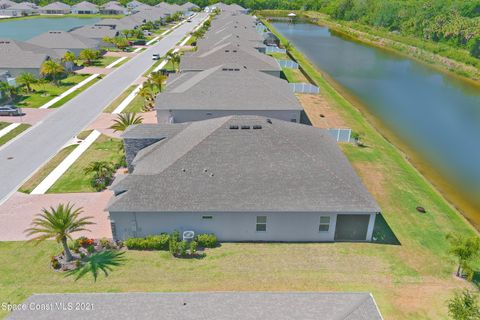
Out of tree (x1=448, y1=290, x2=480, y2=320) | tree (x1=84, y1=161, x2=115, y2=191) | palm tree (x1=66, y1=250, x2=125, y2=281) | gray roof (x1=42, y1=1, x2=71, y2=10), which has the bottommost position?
palm tree (x1=66, y1=250, x2=125, y2=281)

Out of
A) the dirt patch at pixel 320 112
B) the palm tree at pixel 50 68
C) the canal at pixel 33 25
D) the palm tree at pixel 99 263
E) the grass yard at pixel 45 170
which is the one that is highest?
the canal at pixel 33 25

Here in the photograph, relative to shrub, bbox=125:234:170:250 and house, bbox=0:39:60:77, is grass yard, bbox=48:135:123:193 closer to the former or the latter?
shrub, bbox=125:234:170:250

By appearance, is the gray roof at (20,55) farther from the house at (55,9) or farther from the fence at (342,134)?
the house at (55,9)

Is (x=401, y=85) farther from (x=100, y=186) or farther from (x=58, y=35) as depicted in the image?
(x=58, y=35)

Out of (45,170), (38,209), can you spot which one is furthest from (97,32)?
(38,209)

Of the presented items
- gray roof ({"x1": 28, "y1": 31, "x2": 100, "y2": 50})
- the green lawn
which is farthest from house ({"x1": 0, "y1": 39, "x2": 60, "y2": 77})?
gray roof ({"x1": 28, "y1": 31, "x2": 100, "y2": 50})

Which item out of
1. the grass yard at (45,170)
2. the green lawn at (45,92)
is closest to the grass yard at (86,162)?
the grass yard at (45,170)
